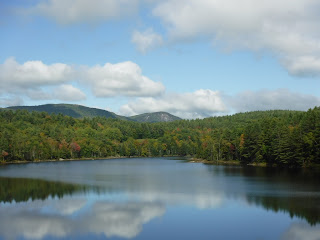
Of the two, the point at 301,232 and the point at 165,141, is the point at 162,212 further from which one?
the point at 165,141

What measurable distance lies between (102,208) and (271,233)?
14.7m

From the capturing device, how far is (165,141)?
179750mm

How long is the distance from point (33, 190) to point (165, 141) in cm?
13940

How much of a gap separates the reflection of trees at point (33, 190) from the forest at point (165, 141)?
4745 cm

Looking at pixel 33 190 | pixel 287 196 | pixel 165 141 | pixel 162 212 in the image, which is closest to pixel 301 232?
pixel 162 212

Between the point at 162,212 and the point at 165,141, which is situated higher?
the point at 165,141

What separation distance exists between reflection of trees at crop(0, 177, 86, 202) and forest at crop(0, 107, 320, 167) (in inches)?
1868

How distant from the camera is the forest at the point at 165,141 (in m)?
72.6

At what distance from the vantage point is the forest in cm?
7262

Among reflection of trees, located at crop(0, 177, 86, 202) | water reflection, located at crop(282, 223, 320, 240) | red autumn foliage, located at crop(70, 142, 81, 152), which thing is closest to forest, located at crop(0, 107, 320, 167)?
red autumn foliage, located at crop(70, 142, 81, 152)

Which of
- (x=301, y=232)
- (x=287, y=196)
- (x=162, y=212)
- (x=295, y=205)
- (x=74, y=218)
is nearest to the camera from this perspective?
(x=301, y=232)

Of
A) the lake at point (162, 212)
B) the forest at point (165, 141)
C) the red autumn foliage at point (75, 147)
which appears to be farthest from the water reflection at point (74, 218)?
the red autumn foliage at point (75, 147)

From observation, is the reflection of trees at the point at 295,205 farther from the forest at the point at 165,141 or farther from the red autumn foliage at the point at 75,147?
the red autumn foliage at the point at 75,147

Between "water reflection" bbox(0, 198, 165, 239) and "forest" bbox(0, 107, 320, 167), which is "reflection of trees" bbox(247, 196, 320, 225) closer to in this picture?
"water reflection" bbox(0, 198, 165, 239)
